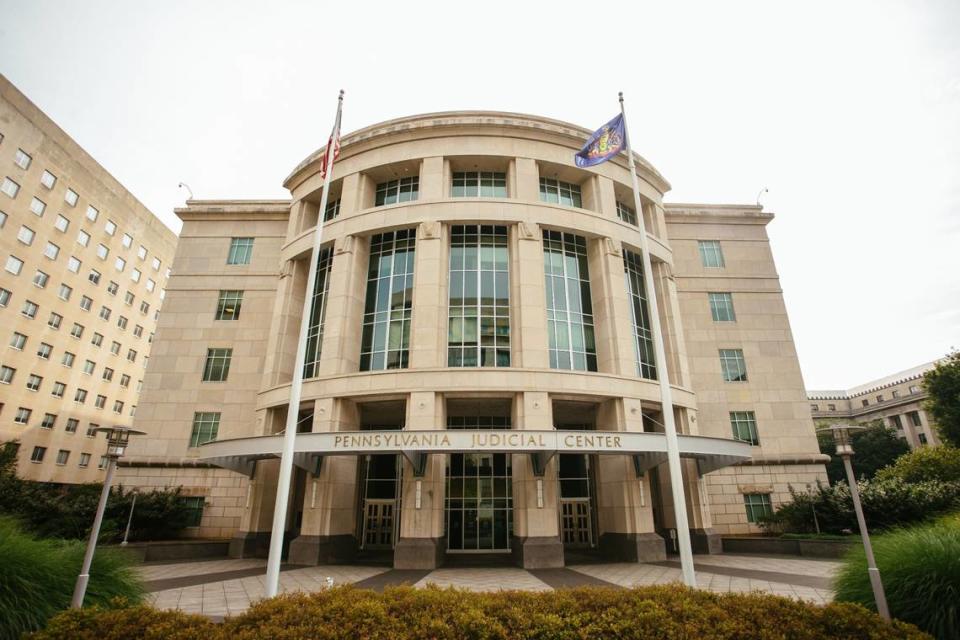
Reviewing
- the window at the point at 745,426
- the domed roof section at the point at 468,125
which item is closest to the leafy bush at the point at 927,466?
the window at the point at 745,426

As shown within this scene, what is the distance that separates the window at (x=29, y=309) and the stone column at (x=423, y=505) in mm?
46900

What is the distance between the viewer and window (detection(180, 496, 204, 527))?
26.7 meters

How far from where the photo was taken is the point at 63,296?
48438mm

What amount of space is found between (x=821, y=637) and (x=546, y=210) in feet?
69.6

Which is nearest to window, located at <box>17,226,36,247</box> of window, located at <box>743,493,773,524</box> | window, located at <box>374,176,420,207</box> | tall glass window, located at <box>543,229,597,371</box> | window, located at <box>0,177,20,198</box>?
window, located at <box>0,177,20,198</box>

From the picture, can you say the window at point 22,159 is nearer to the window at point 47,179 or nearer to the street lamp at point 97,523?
the window at point 47,179

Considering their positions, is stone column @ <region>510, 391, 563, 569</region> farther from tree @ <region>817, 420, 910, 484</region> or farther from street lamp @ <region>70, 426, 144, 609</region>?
tree @ <region>817, 420, 910, 484</region>

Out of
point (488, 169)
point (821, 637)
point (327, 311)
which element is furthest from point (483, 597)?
point (488, 169)

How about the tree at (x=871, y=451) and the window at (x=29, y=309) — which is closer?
the window at (x=29, y=309)

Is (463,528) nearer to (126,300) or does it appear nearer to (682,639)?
(682,639)

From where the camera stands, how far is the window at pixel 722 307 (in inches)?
1225

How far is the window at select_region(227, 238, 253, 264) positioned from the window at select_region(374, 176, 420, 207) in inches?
419

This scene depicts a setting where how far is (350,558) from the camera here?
21734 millimetres

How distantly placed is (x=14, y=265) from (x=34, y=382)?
1165cm
